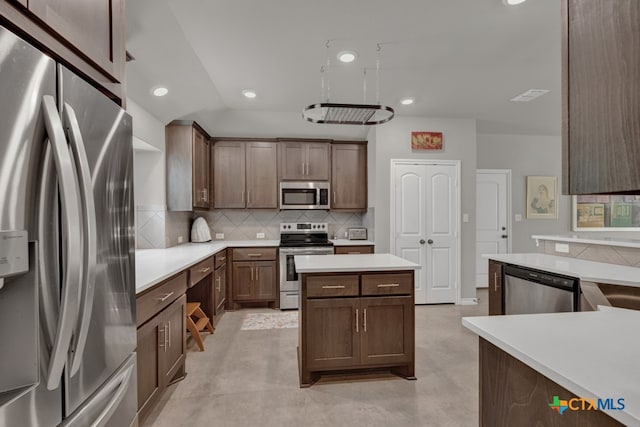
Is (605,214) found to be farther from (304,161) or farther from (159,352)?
(159,352)

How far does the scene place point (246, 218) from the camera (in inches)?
196

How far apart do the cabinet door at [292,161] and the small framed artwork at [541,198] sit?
13.0 ft

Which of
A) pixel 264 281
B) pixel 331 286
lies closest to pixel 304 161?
pixel 264 281

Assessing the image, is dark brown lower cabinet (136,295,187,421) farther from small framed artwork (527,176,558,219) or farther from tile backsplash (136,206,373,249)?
small framed artwork (527,176,558,219)

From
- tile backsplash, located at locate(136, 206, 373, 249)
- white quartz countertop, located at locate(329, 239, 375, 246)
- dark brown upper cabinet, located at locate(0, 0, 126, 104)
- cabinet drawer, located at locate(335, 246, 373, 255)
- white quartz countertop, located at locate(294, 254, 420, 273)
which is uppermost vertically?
dark brown upper cabinet, located at locate(0, 0, 126, 104)

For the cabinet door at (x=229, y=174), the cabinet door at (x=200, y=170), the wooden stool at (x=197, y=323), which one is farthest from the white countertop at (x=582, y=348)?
the cabinet door at (x=229, y=174)

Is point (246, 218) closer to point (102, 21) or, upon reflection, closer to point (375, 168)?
point (375, 168)

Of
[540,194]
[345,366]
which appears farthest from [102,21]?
[540,194]

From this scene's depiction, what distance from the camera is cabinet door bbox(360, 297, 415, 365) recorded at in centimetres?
236

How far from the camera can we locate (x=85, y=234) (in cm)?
81

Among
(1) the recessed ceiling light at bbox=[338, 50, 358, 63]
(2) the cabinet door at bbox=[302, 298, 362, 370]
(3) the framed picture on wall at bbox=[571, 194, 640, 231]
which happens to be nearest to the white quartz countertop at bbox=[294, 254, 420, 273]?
(2) the cabinet door at bbox=[302, 298, 362, 370]

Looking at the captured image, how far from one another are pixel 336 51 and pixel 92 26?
83.5 inches

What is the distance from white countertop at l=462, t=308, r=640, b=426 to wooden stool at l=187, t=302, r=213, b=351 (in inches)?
102

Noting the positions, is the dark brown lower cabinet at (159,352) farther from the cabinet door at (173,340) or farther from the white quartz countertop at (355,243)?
the white quartz countertop at (355,243)
